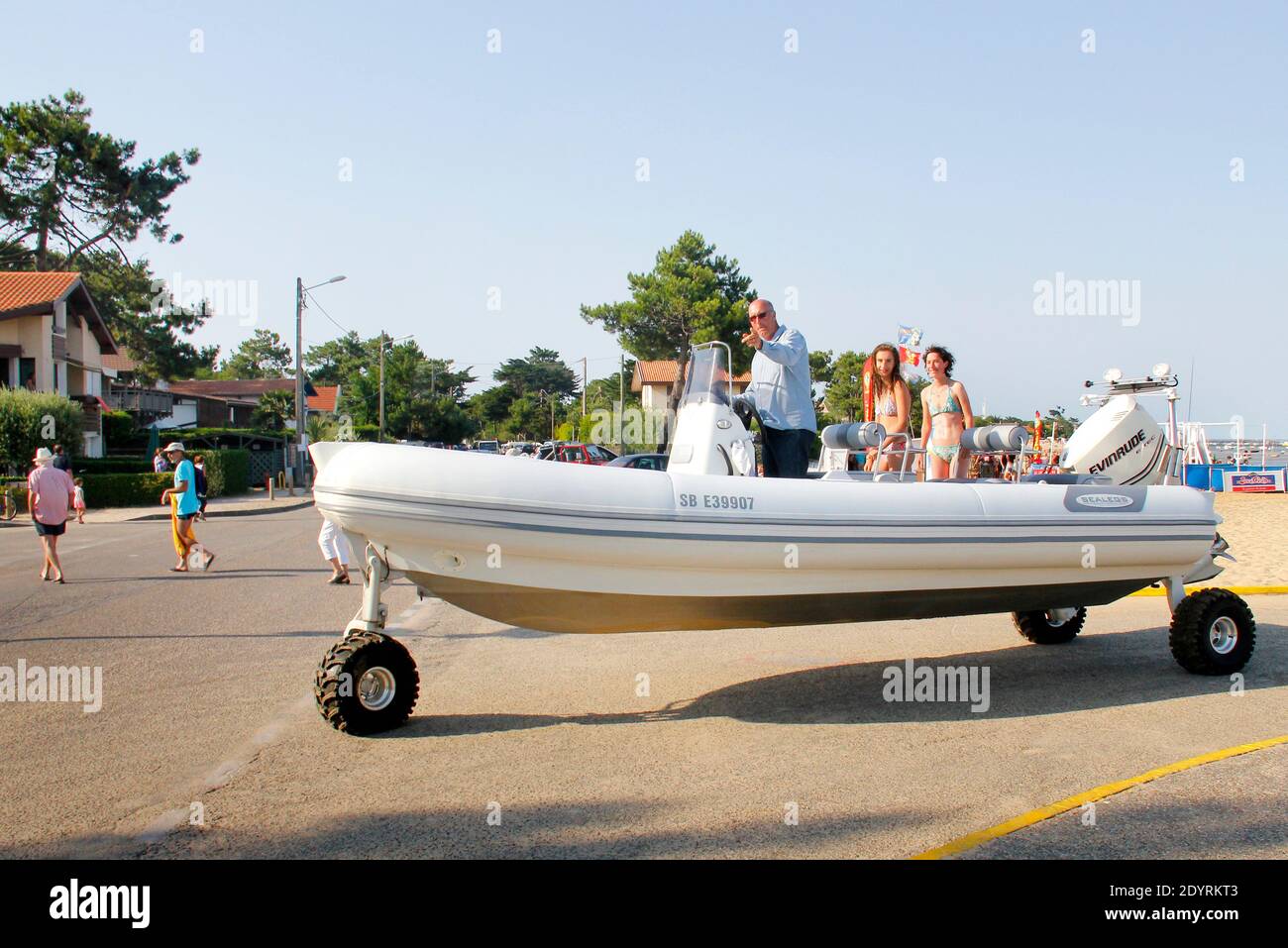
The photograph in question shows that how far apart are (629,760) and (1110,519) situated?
3.82m

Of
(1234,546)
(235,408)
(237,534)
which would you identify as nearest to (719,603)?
(1234,546)

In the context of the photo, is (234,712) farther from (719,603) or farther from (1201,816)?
(1201,816)

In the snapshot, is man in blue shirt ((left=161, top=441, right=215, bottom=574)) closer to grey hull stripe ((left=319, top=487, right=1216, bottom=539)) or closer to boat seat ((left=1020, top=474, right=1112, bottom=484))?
grey hull stripe ((left=319, top=487, right=1216, bottom=539))

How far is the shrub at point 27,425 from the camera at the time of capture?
1237 inches

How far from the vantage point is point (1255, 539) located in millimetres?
17000

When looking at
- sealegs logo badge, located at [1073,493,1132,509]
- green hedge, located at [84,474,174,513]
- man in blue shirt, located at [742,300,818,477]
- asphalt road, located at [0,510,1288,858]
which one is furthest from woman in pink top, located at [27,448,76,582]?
green hedge, located at [84,474,174,513]

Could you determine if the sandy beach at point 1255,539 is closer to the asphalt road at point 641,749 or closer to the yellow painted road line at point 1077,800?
the asphalt road at point 641,749

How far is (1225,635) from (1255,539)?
11.2 m

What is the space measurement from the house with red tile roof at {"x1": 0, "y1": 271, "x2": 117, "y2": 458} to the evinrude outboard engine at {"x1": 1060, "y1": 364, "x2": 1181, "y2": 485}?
117 feet

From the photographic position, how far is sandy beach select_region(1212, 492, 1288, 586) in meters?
12.4

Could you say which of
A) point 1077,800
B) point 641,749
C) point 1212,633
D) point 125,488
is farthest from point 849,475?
point 125,488

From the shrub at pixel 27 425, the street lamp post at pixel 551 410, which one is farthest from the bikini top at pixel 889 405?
the street lamp post at pixel 551 410

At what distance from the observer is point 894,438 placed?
8.37m

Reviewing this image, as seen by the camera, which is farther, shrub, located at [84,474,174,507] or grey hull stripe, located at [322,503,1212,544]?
shrub, located at [84,474,174,507]
